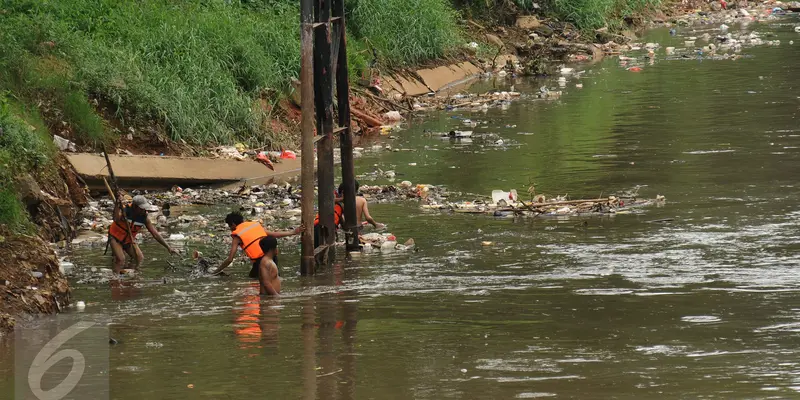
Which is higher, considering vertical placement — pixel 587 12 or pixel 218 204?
pixel 587 12

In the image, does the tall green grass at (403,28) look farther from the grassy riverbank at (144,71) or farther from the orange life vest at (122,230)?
the orange life vest at (122,230)

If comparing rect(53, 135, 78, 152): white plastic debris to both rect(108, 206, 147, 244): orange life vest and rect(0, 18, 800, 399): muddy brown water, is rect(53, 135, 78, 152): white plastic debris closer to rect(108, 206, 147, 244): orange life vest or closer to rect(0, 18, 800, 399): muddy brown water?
rect(0, 18, 800, 399): muddy brown water

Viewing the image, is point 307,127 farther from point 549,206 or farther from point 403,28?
point 403,28

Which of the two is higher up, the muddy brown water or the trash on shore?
the trash on shore

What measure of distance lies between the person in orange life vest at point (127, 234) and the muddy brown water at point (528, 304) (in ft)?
0.97

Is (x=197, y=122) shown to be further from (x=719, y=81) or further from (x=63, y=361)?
(x=719, y=81)

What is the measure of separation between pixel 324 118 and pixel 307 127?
717mm

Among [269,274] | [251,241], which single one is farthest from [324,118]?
[269,274]

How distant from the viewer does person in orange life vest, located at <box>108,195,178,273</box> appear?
1244 centimetres

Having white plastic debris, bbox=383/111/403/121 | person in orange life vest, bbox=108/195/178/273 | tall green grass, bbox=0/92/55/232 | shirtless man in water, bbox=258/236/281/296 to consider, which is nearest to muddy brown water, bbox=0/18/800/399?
shirtless man in water, bbox=258/236/281/296

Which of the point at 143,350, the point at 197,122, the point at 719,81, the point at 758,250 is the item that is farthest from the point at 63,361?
the point at 719,81

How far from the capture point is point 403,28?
26.9 meters

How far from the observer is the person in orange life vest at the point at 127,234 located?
12438mm

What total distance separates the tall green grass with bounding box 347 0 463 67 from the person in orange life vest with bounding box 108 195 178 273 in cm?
1308
